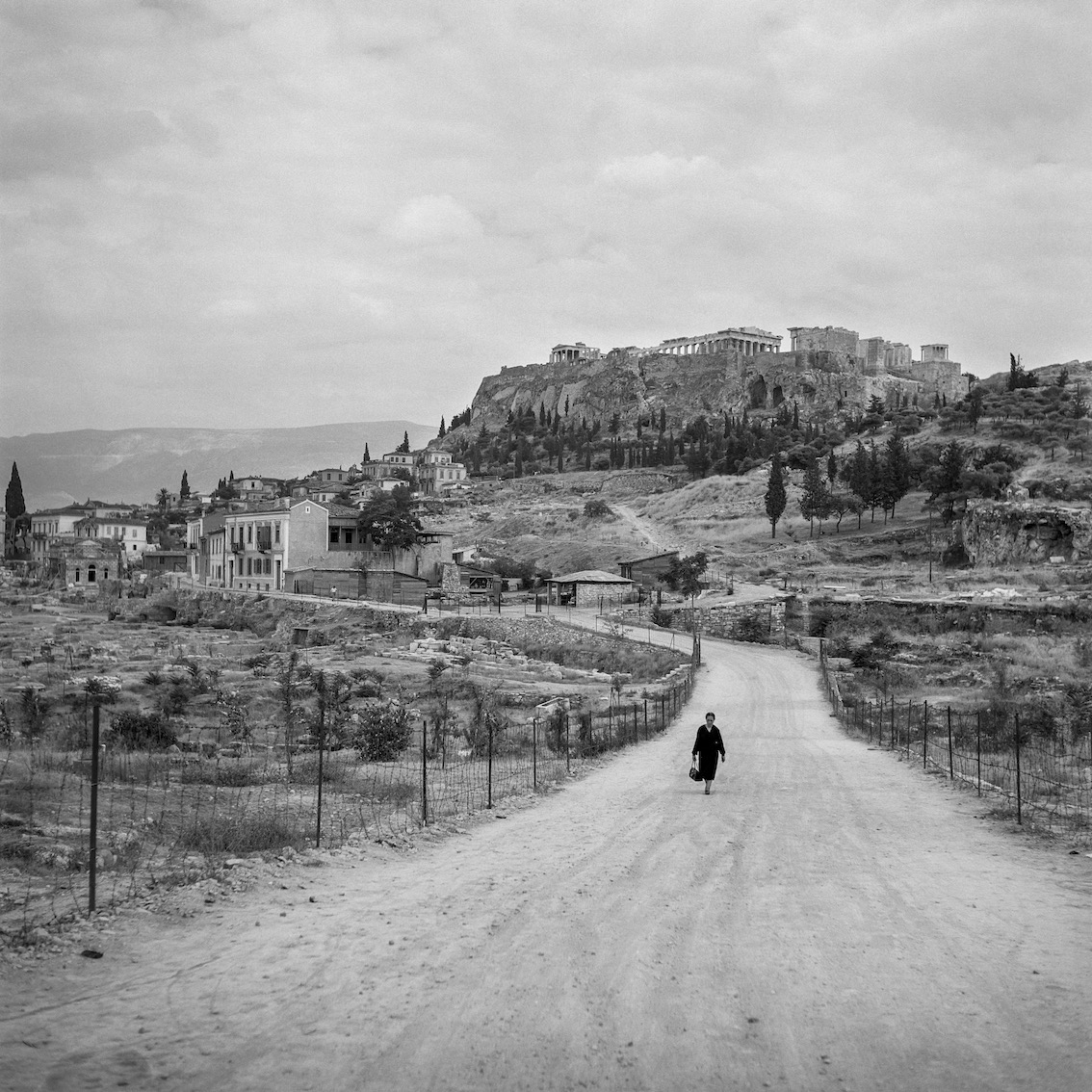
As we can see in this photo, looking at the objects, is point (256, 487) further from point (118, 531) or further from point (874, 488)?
point (874, 488)

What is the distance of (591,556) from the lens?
80.6 meters

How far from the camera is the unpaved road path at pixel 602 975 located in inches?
232

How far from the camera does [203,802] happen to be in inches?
520

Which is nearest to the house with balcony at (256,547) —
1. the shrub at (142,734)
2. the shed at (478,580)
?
the shed at (478,580)

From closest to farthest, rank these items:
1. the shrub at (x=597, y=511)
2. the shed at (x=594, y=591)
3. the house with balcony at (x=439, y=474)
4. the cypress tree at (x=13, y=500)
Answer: the shed at (x=594, y=591)
the shrub at (x=597, y=511)
the cypress tree at (x=13, y=500)
the house with balcony at (x=439, y=474)

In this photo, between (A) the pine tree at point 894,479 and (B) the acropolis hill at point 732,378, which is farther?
(B) the acropolis hill at point 732,378

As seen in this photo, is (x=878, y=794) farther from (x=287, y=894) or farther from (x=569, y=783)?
(x=287, y=894)

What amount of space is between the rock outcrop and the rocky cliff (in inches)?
3499

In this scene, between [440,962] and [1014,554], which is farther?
[1014,554]

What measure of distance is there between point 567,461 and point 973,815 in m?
131

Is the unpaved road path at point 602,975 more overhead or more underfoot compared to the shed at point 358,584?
more underfoot

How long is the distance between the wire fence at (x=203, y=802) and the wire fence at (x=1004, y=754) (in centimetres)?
650

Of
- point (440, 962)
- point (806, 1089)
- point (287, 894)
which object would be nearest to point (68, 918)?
point (287, 894)

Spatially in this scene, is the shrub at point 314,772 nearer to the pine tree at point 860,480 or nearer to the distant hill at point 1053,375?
the pine tree at point 860,480
